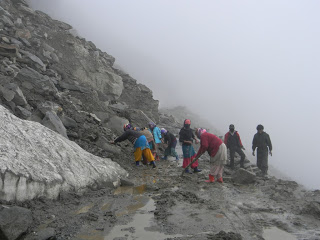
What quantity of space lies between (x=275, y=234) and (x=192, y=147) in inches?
207

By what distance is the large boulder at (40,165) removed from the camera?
461 centimetres

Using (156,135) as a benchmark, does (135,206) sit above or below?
below

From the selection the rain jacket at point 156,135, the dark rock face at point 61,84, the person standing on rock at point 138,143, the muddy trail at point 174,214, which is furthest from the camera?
the rain jacket at point 156,135

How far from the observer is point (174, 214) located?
5.09 metres

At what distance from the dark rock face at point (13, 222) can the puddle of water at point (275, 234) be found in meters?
3.26

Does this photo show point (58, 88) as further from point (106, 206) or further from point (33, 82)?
point (106, 206)

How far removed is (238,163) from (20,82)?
8.46 m

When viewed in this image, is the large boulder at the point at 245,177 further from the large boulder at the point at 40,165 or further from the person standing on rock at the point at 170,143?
the person standing on rock at the point at 170,143

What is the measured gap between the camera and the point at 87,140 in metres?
9.27

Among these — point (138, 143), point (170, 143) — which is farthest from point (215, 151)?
point (170, 143)

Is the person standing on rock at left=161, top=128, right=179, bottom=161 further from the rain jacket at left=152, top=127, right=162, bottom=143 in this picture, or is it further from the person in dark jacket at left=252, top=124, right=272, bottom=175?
the person in dark jacket at left=252, top=124, right=272, bottom=175

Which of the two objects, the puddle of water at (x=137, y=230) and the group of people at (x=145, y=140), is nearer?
the puddle of water at (x=137, y=230)

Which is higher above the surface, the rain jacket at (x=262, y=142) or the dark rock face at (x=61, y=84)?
the rain jacket at (x=262, y=142)

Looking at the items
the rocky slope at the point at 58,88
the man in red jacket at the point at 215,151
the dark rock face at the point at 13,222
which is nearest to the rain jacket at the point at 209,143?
the man in red jacket at the point at 215,151
